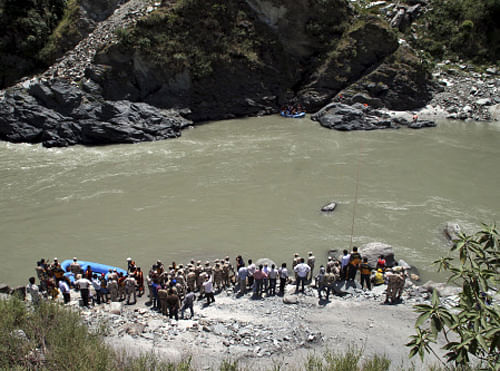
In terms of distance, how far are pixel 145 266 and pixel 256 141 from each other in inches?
763

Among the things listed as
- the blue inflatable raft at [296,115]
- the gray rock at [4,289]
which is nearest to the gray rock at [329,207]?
the gray rock at [4,289]

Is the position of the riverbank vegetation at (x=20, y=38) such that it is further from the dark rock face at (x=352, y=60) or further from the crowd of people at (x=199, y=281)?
the crowd of people at (x=199, y=281)

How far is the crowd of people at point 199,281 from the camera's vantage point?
13.3 metres

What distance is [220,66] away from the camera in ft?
138

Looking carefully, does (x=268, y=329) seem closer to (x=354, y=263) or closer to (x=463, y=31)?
(x=354, y=263)

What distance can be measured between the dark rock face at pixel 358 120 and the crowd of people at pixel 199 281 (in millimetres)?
23628

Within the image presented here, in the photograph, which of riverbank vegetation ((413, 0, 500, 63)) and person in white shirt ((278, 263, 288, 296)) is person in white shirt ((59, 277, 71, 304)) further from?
riverbank vegetation ((413, 0, 500, 63))

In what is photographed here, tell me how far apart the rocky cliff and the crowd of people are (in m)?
21.1

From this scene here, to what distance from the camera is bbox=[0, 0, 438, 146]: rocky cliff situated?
35344 millimetres

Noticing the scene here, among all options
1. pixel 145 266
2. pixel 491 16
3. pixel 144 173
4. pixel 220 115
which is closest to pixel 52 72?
pixel 220 115

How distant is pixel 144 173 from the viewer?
89.1 ft

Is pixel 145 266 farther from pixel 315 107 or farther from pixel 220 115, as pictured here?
pixel 315 107

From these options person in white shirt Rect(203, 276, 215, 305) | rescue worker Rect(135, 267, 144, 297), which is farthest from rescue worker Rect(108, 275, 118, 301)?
person in white shirt Rect(203, 276, 215, 305)

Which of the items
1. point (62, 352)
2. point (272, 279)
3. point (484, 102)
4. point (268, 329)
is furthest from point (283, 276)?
point (484, 102)
